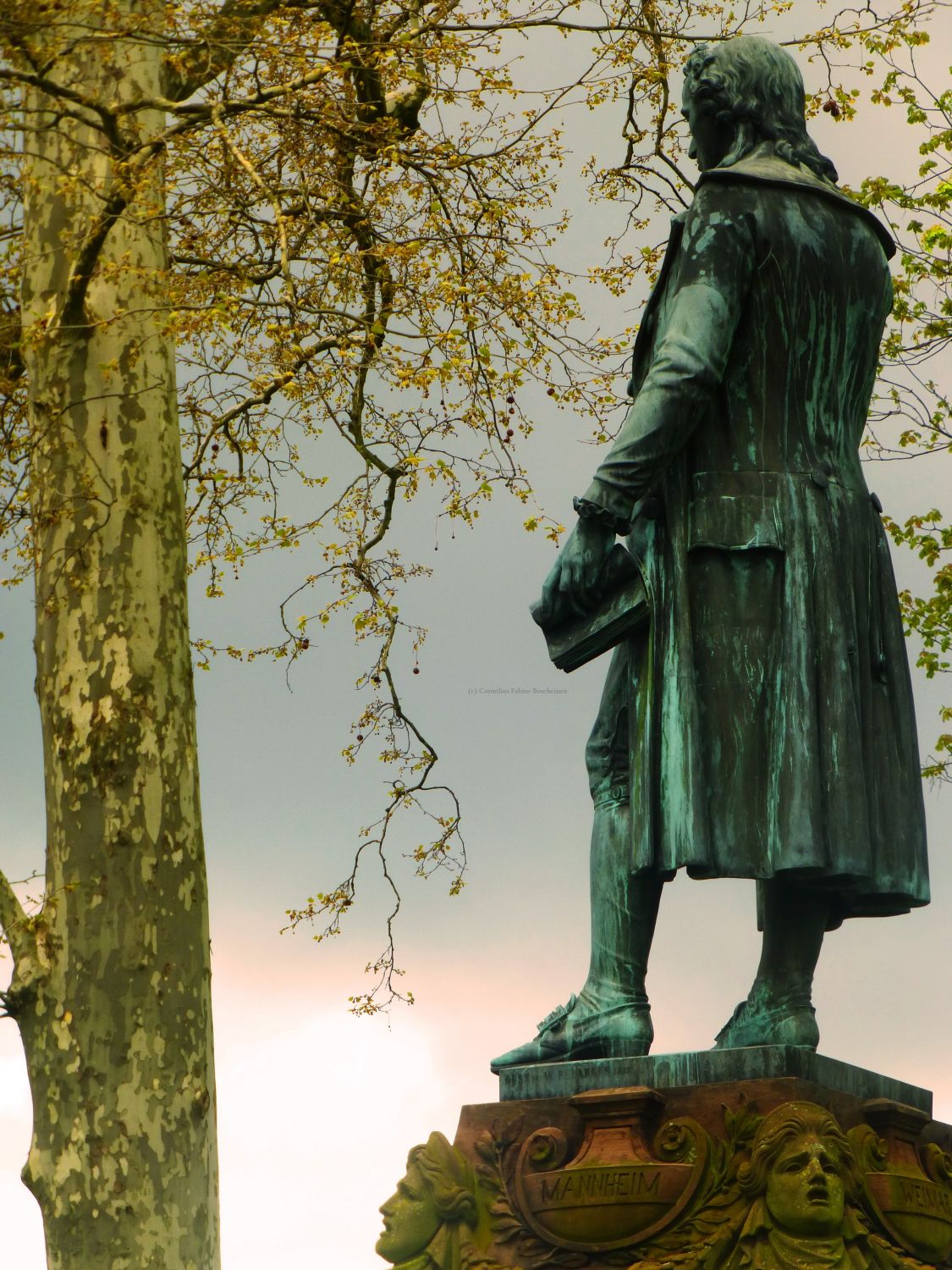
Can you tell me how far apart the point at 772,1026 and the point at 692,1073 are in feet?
1.23

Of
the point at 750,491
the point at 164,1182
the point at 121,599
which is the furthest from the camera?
the point at 121,599

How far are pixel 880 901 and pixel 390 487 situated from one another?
7.83 m

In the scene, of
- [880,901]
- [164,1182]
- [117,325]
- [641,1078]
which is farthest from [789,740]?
[117,325]

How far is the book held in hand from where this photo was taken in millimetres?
6453

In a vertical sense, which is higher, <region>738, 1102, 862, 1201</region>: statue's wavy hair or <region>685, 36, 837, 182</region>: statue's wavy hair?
<region>685, 36, 837, 182</region>: statue's wavy hair

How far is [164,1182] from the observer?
439 inches

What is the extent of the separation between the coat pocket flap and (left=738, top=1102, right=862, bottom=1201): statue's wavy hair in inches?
59.9

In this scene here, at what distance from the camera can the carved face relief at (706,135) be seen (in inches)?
267

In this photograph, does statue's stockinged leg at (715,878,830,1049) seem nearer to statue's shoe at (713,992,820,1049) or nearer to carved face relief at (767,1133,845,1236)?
statue's shoe at (713,992,820,1049)

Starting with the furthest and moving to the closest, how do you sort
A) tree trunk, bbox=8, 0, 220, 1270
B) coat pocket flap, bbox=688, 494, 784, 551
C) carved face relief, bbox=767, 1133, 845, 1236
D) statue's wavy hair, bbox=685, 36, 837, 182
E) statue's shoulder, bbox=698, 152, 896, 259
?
tree trunk, bbox=8, 0, 220, 1270, statue's wavy hair, bbox=685, 36, 837, 182, statue's shoulder, bbox=698, 152, 896, 259, coat pocket flap, bbox=688, 494, 784, 551, carved face relief, bbox=767, 1133, 845, 1236

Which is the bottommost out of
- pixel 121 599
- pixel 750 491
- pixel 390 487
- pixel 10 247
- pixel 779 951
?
pixel 779 951

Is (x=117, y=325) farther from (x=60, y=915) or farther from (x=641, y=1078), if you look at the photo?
(x=641, y=1078)

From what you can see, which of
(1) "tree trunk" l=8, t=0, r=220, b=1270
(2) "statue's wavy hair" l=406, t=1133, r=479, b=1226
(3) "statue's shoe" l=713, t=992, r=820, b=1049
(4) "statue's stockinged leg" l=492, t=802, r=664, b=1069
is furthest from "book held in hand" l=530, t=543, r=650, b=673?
(1) "tree trunk" l=8, t=0, r=220, b=1270

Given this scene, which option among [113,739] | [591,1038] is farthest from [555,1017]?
[113,739]
